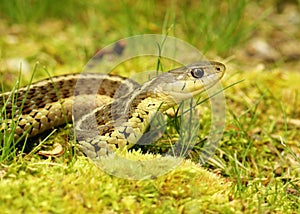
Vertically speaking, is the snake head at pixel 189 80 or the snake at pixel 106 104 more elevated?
the snake head at pixel 189 80

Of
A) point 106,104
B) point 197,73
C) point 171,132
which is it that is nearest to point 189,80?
point 197,73

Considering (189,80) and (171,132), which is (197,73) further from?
(171,132)

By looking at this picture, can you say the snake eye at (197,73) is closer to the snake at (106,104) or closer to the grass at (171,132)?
the snake at (106,104)

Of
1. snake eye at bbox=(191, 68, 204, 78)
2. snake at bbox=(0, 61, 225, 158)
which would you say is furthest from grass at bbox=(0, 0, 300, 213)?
snake eye at bbox=(191, 68, 204, 78)

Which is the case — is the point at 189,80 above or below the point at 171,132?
above

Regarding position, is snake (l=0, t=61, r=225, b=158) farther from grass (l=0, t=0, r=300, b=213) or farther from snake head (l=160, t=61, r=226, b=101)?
grass (l=0, t=0, r=300, b=213)

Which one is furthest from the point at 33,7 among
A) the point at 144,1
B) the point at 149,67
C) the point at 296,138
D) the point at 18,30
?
the point at 296,138

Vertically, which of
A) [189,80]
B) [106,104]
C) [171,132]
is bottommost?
[171,132]

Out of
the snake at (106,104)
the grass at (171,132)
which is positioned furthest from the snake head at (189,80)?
the grass at (171,132)
